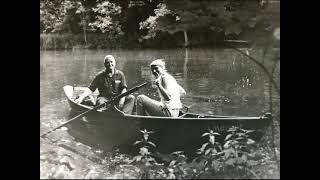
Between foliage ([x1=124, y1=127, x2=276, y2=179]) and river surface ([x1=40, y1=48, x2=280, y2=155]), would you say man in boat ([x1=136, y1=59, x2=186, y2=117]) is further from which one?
foliage ([x1=124, y1=127, x2=276, y2=179])

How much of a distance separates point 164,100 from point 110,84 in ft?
2.25

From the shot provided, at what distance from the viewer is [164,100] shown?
445 cm

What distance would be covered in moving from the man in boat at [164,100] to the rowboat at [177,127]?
0.30ft

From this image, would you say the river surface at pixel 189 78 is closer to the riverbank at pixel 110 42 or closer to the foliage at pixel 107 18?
the riverbank at pixel 110 42

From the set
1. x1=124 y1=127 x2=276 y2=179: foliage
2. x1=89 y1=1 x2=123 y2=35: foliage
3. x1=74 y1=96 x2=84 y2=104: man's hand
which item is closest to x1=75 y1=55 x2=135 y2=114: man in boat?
x1=74 y1=96 x2=84 y2=104: man's hand

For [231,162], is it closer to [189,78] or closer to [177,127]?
[177,127]

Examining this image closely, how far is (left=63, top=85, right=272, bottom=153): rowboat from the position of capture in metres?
4.31

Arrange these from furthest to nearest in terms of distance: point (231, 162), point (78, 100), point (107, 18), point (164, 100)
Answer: point (107, 18), point (78, 100), point (164, 100), point (231, 162)

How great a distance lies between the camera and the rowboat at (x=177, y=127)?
431 cm

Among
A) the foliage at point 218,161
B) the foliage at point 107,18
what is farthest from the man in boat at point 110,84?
the foliage at point 218,161

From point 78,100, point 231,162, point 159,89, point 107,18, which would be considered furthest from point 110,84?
point 231,162

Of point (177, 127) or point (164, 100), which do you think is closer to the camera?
point (177, 127)

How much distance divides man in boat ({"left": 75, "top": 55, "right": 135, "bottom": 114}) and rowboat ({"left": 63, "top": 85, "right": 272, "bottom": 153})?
0.20m
